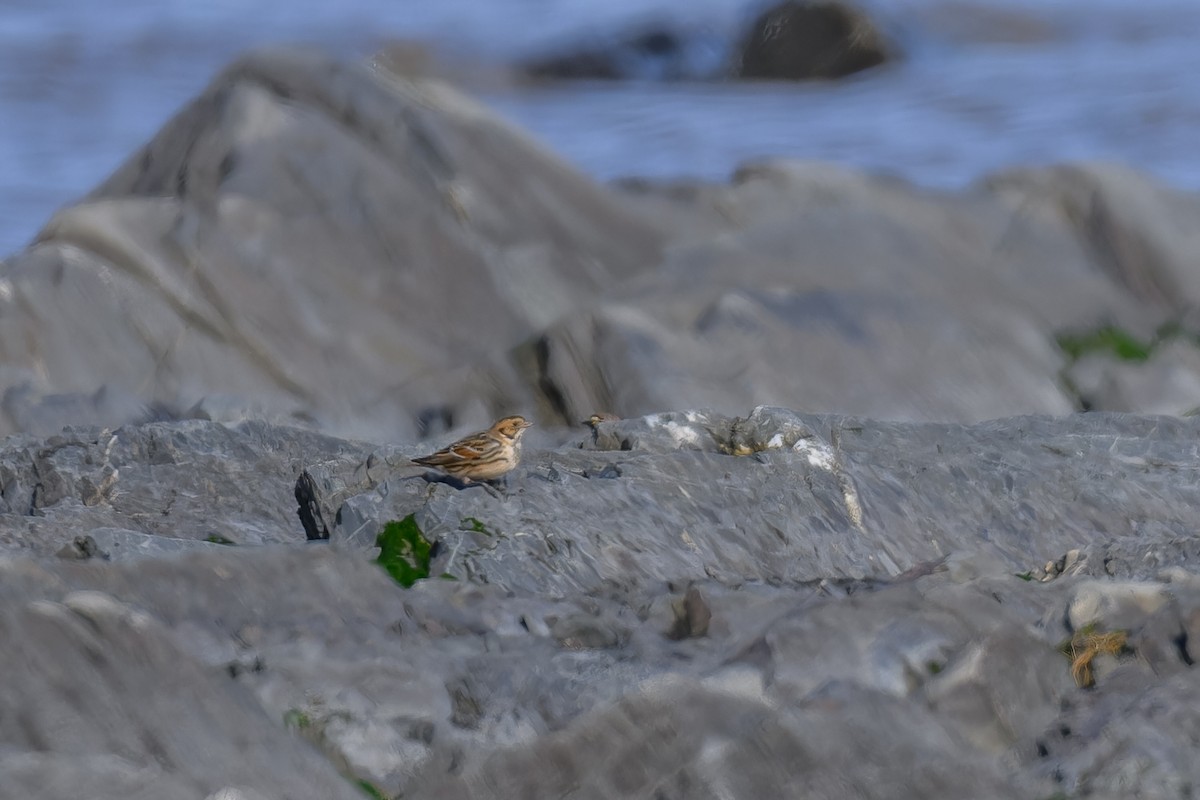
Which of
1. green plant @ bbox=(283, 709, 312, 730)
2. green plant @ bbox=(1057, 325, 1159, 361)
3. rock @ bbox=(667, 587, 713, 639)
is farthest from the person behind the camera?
green plant @ bbox=(1057, 325, 1159, 361)

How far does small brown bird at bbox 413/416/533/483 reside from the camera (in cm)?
764

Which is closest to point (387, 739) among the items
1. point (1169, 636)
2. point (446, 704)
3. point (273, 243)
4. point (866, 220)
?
point (446, 704)

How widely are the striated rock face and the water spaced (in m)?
20.9

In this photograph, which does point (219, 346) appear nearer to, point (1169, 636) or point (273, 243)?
point (273, 243)

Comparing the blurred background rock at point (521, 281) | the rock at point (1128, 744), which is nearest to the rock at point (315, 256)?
the blurred background rock at point (521, 281)

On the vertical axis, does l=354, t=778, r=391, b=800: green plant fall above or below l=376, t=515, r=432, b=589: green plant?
above

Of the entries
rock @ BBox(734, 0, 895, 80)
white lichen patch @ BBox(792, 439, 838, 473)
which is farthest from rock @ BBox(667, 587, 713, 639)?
rock @ BBox(734, 0, 895, 80)

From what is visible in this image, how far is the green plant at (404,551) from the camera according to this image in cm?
664

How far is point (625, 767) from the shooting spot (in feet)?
15.9

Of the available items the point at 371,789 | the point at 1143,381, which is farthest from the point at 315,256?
the point at 371,789

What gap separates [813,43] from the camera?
37.2 meters

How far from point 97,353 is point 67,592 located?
8.68 meters

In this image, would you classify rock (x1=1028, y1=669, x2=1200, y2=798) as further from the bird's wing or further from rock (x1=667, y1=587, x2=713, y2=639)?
the bird's wing

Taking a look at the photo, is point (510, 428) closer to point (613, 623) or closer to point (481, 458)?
point (481, 458)
